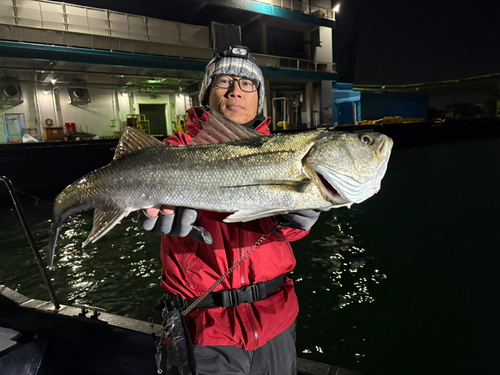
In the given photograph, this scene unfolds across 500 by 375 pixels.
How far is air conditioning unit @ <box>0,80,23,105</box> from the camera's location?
51.7 feet

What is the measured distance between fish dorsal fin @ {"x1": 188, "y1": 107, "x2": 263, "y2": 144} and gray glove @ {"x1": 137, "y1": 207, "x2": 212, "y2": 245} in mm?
495

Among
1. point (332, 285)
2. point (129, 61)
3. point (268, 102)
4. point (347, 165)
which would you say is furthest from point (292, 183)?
point (268, 102)

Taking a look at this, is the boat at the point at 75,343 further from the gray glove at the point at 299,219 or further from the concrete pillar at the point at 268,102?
the concrete pillar at the point at 268,102

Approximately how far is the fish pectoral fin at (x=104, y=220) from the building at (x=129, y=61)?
16056mm

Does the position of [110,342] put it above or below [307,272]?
above

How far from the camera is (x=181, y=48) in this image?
59.9 feet

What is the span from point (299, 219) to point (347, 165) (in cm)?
44

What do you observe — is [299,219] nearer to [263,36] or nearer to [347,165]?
[347,165]

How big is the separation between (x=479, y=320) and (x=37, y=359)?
5436 millimetres

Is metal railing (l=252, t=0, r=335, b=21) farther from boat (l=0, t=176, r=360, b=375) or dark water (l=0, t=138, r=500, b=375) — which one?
boat (l=0, t=176, r=360, b=375)

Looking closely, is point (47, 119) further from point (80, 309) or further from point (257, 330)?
point (257, 330)

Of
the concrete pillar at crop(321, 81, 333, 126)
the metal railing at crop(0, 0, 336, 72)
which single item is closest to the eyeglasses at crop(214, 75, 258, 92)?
the metal railing at crop(0, 0, 336, 72)

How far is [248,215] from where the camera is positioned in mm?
1738

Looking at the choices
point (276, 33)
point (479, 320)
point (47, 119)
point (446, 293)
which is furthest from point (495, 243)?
point (276, 33)
